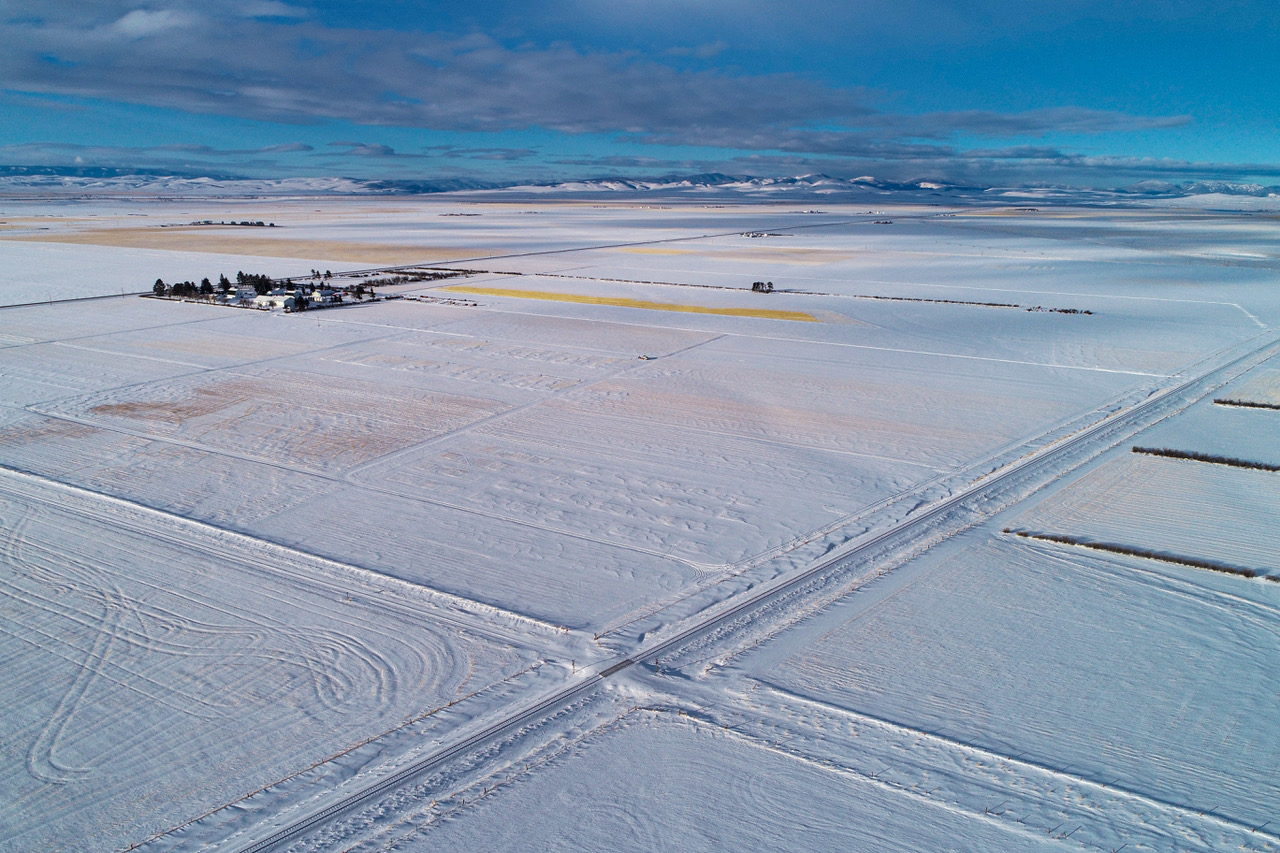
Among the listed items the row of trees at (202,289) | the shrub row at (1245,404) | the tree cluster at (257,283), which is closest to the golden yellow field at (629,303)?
the tree cluster at (257,283)

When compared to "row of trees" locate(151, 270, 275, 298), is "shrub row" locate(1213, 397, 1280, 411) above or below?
below

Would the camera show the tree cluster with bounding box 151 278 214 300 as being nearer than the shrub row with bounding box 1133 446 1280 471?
No

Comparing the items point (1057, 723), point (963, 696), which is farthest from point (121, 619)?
point (1057, 723)

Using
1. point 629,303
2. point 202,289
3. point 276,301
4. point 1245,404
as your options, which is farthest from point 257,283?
point 1245,404

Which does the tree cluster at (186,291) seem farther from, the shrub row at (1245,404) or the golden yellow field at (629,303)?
the shrub row at (1245,404)

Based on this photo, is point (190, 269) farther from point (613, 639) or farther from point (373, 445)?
point (613, 639)

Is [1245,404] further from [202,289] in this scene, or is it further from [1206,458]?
[202,289]

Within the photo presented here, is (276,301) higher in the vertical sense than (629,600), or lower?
higher

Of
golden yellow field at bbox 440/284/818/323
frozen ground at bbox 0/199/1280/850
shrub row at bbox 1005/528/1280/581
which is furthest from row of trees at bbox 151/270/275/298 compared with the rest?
shrub row at bbox 1005/528/1280/581

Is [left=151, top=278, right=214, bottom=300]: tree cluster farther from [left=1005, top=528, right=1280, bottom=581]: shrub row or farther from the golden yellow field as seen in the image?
[left=1005, top=528, right=1280, bottom=581]: shrub row
